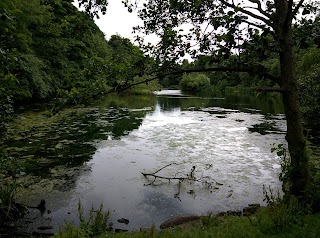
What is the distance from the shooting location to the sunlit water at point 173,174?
28.7 feet

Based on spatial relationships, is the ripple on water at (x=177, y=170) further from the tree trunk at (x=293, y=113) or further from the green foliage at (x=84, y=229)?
the tree trunk at (x=293, y=113)

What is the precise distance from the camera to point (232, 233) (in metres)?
5.37

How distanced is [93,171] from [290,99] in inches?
342

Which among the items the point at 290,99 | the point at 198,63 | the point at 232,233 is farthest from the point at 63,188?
the point at 290,99

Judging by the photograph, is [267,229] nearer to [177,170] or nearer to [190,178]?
[190,178]

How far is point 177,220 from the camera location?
7492mm

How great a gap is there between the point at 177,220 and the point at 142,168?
4978 millimetres

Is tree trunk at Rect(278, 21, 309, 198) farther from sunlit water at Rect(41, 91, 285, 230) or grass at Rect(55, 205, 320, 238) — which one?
sunlit water at Rect(41, 91, 285, 230)

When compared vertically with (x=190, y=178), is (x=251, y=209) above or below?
above

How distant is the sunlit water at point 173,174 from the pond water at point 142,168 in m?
0.03

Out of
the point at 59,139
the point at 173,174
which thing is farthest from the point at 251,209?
the point at 59,139

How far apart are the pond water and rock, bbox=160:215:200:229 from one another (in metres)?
0.33

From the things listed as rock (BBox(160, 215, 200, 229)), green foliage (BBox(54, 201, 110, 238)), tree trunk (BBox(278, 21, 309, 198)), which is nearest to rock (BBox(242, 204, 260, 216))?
rock (BBox(160, 215, 200, 229))

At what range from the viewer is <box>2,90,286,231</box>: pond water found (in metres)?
8.81
